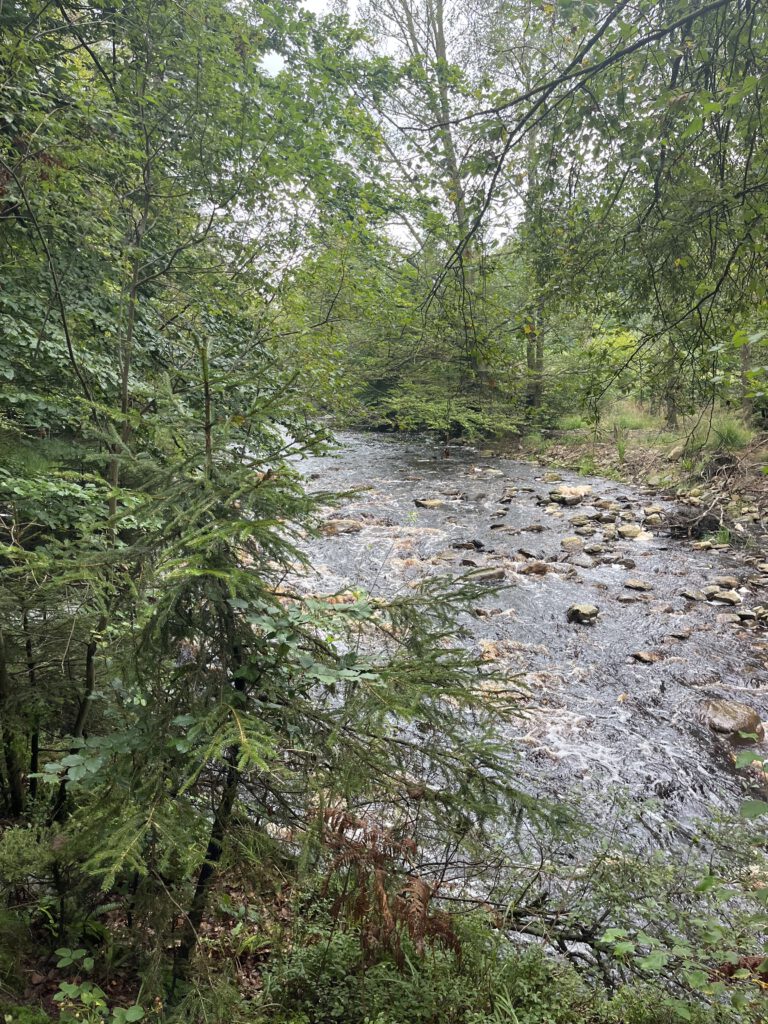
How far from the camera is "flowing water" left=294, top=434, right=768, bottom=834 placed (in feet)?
14.7

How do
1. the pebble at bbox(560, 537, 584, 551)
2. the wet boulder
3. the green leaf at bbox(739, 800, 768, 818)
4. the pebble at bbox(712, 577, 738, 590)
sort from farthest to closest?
the wet boulder → the pebble at bbox(560, 537, 584, 551) → the pebble at bbox(712, 577, 738, 590) → the green leaf at bbox(739, 800, 768, 818)

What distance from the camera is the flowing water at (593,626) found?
4.48 meters

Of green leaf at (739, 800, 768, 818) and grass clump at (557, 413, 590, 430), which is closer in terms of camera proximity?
green leaf at (739, 800, 768, 818)

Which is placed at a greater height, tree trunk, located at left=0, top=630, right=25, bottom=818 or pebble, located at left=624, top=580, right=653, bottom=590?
tree trunk, located at left=0, top=630, right=25, bottom=818

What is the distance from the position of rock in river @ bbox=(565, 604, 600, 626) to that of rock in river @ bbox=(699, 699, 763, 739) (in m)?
1.82

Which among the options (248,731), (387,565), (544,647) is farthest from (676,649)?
(248,731)

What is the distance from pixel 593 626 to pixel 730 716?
1.99 metres

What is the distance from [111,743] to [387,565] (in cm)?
708

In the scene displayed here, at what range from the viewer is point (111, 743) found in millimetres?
1693

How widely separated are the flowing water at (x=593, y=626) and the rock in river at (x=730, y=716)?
0.09 meters

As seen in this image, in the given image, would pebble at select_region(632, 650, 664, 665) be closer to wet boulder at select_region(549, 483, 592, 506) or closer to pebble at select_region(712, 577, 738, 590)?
pebble at select_region(712, 577, 738, 590)

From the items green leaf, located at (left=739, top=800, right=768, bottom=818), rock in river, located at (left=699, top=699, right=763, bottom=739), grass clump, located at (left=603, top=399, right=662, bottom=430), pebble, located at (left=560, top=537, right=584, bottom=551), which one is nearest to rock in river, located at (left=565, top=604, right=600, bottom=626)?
rock in river, located at (left=699, top=699, right=763, bottom=739)

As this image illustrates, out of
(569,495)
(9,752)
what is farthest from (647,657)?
(569,495)

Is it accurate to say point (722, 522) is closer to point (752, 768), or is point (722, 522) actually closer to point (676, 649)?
point (676, 649)
